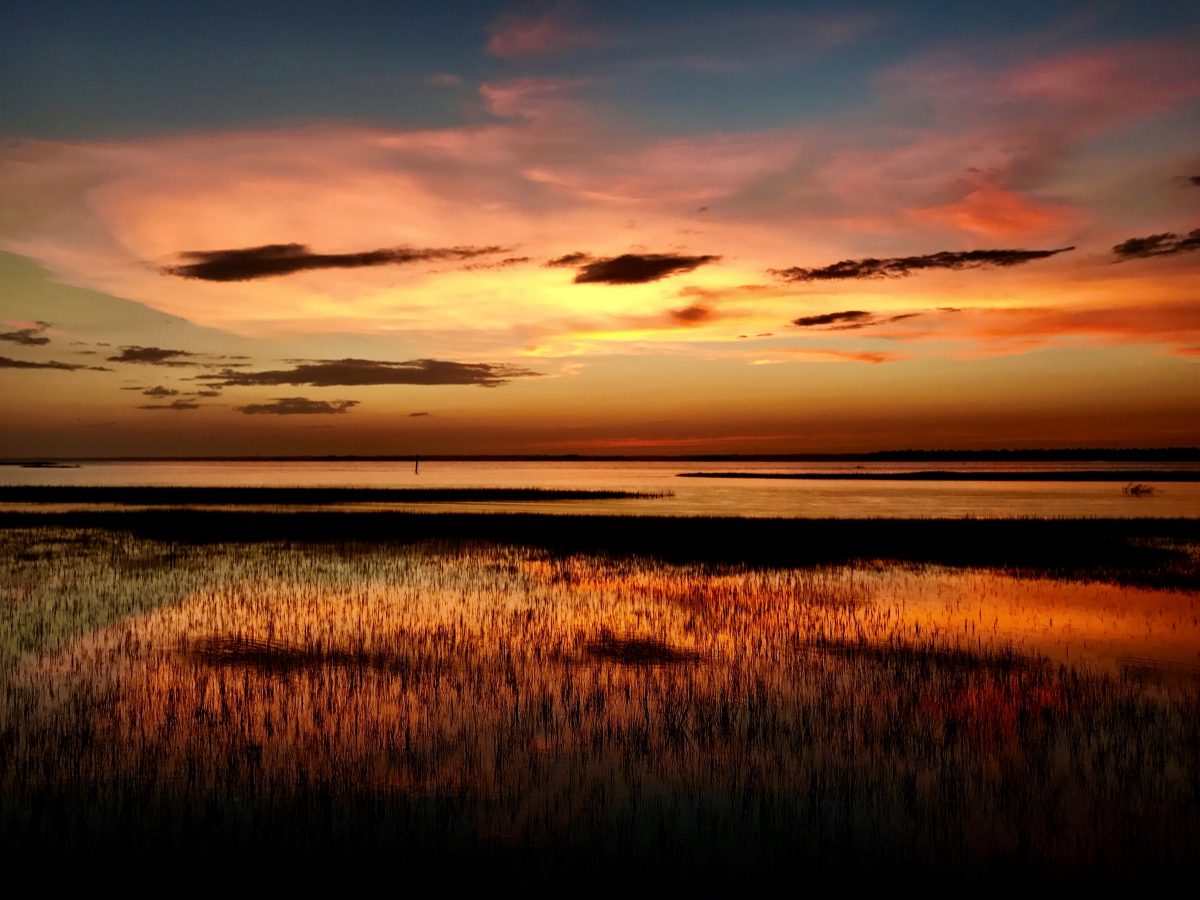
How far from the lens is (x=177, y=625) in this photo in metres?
20.1

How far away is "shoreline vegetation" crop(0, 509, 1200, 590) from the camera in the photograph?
32844 millimetres

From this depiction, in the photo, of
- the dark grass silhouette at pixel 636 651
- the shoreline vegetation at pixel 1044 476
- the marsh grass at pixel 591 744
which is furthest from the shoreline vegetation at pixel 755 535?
the shoreline vegetation at pixel 1044 476

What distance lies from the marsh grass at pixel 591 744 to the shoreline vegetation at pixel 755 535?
397 inches

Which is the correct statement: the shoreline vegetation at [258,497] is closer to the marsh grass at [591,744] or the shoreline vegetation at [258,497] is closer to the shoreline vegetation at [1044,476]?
the marsh grass at [591,744]

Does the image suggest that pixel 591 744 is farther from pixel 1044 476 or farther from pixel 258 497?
pixel 1044 476

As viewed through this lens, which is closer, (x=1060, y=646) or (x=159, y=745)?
(x=159, y=745)

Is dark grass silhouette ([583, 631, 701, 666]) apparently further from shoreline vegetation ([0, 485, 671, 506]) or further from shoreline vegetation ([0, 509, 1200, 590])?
shoreline vegetation ([0, 485, 671, 506])

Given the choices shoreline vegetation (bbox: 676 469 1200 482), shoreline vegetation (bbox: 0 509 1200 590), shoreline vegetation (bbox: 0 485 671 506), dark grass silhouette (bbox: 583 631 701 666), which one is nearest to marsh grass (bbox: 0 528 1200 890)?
dark grass silhouette (bbox: 583 631 701 666)

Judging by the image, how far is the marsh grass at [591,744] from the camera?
348 inches

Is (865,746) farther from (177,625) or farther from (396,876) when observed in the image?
(177,625)

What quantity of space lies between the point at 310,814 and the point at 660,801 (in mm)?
3571

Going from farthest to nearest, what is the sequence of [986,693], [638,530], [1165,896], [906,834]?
[638,530], [986,693], [906,834], [1165,896]

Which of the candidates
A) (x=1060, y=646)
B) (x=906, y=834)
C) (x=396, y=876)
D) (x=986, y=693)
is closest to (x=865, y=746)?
(x=906, y=834)

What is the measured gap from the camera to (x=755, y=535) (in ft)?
141
